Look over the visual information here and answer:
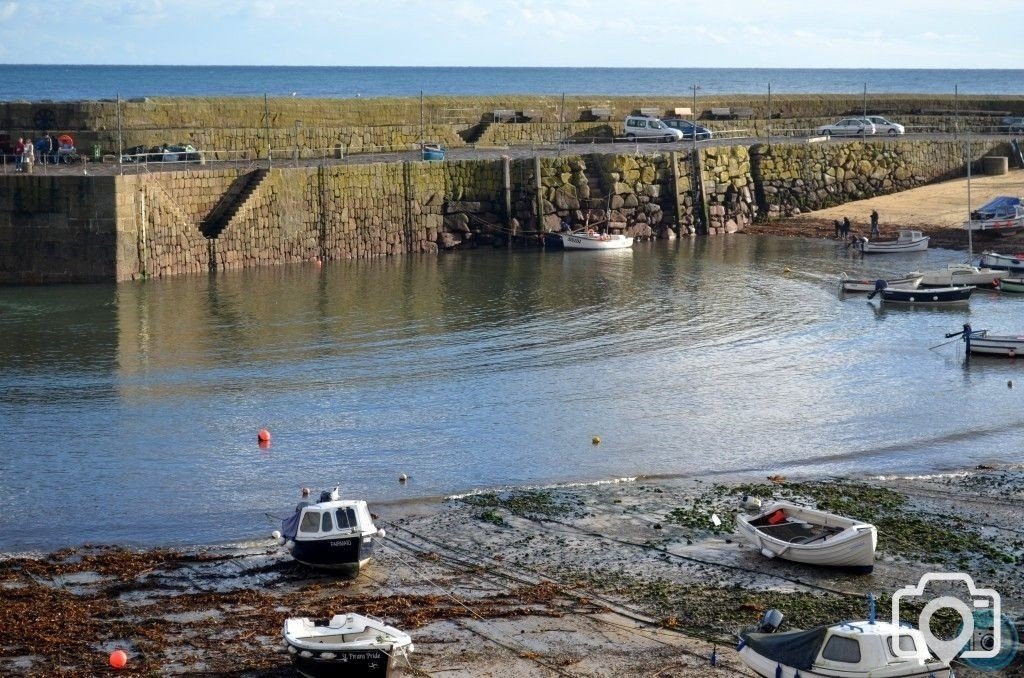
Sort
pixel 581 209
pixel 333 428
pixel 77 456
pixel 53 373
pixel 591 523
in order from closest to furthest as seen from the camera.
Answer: pixel 591 523 < pixel 77 456 < pixel 333 428 < pixel 53 373 < pixel 581 209

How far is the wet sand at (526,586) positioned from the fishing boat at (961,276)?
18815 millimetres

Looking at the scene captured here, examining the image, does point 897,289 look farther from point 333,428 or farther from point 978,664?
point 978,664

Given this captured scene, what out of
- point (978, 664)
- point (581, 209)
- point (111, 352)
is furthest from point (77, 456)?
point (581, 209)

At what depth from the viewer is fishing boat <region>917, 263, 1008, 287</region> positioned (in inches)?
1662

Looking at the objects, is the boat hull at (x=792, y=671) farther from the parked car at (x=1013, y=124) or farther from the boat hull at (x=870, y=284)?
the parked car at (x=1013, y=124)

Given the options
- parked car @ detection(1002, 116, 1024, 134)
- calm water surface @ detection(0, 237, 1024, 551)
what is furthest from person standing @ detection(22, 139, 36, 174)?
parked car @ detection(1002, 116, 1024, 134)

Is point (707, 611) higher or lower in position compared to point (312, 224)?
lower

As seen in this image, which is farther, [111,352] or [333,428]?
[111,352]

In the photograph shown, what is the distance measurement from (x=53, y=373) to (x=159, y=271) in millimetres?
10725

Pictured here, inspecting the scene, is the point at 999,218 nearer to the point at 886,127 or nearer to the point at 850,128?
the point at 850,128

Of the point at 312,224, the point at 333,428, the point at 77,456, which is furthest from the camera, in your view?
the point at 312,224

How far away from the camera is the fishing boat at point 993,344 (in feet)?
113

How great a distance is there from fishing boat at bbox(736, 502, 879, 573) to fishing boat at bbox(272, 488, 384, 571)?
540cm

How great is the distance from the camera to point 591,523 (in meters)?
22.3
